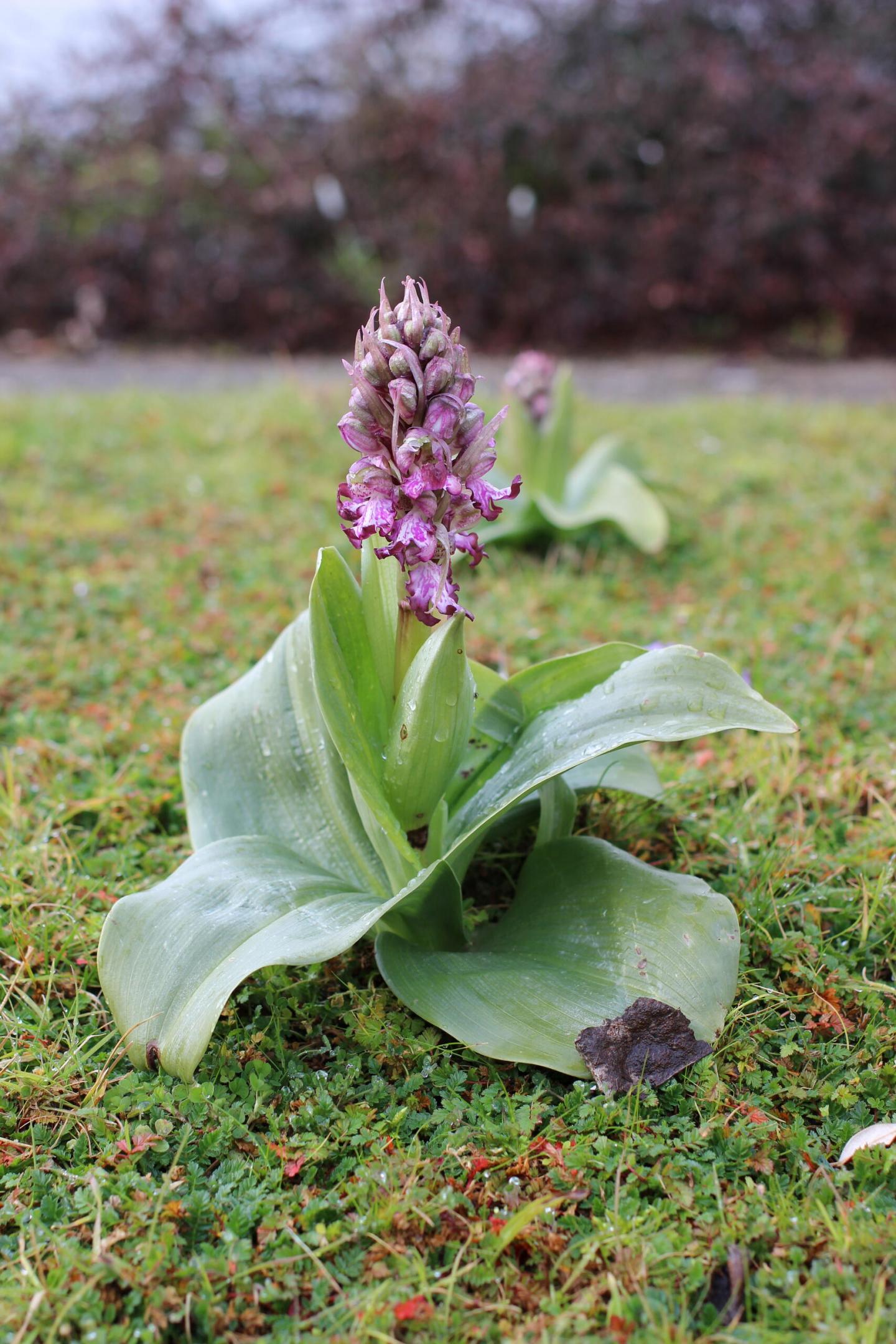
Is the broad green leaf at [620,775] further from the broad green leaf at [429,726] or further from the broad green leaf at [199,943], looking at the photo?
the broad green leaf at [199,943]

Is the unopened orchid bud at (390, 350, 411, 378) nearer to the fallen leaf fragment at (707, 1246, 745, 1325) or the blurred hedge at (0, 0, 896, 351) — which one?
the fallen leaf fragment at (707, 1246, 745, 1325)

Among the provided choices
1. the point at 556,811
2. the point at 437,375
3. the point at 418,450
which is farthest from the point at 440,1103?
the point at 437,375

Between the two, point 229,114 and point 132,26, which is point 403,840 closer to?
point 229,114

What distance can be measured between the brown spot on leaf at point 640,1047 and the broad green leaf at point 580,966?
0.5 inches

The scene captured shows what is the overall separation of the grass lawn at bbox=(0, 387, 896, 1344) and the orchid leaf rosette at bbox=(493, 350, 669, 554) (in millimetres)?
668

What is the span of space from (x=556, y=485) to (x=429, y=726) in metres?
2.52

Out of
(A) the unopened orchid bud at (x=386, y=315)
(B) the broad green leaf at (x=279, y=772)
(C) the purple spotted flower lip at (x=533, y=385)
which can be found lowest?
(B) the broad green leaf at (x=279, y=772)

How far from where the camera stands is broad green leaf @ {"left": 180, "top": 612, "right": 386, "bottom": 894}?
6.29 ft

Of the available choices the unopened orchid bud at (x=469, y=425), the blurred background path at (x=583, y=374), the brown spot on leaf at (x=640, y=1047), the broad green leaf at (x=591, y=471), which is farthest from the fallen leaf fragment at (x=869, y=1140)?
the blurred background path at (x=583, y=374)

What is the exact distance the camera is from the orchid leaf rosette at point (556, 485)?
3746 mm

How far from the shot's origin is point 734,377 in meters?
7.79

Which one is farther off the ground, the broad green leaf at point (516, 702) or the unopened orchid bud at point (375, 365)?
the unopened orchid bud at point (375, 365)

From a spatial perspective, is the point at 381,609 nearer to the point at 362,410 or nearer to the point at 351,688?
the point at 351,688

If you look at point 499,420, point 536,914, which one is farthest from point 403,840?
point 499,420
